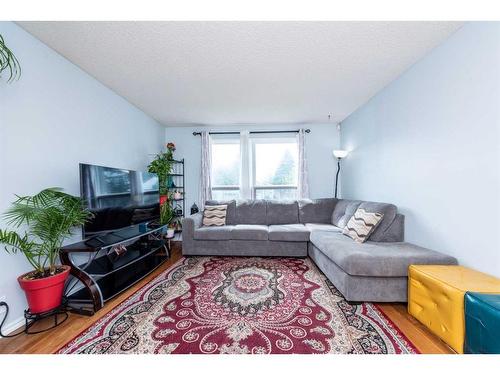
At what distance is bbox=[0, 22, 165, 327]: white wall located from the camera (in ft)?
4.75

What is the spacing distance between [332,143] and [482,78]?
2576 millimetres

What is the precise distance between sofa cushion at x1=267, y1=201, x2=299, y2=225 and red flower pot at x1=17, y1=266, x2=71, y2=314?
2732 millimetres

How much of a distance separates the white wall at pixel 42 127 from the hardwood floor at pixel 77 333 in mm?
276

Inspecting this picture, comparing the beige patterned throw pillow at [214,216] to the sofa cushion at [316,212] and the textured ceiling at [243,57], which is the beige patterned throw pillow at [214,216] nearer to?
the sofa cushion at [316,212]

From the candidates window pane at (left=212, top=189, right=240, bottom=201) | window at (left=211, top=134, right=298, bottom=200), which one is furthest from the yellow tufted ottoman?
window pane at (left=212, top=189, right=240, bottom=201)

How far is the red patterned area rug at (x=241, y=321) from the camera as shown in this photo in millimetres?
1280

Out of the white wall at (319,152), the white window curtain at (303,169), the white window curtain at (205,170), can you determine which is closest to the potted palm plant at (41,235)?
the white window curtain at (205,170)

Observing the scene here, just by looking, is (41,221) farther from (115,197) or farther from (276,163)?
(276,163)

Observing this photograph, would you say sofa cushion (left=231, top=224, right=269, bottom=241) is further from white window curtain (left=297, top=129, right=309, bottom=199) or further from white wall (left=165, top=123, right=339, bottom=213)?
white wall (left=165, top=123, right=339, bottom=213)

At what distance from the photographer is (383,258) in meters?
1.67

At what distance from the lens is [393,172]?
7.84 feet

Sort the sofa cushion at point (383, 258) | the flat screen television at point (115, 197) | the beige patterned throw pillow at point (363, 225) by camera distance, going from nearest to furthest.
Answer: the sofa cushion at point (383, 258)
the flat screen television at point (115, 197)
the beige patterned throw pillow at point (363, 225)
